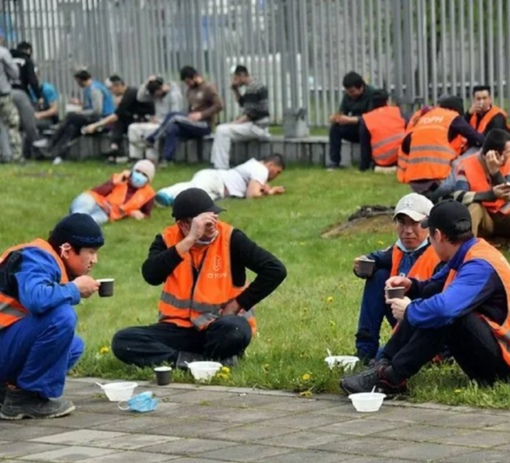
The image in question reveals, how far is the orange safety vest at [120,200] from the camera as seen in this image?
19844mm

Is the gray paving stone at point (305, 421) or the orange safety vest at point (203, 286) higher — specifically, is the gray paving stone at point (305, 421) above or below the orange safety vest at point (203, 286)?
below

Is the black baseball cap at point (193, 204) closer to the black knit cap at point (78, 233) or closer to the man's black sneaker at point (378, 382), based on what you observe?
the black knit cap at point (78, 233)

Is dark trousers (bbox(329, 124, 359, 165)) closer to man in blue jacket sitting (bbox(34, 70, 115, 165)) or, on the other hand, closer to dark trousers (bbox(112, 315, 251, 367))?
man in blue jacket sitting (bbox(34, 70, 115, 165))

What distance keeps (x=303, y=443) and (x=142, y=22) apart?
63.2 feet

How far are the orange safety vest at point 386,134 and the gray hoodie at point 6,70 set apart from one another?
257 inches

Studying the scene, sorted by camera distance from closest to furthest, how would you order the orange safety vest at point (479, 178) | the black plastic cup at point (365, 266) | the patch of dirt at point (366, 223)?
the black plastic cup at point (365, 266) → the orange safety vest at point (479, 178) → the patch of dirt at point (366, 223)

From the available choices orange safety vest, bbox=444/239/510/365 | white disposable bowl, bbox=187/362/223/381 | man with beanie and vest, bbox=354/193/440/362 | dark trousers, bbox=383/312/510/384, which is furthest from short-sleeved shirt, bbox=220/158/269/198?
orange safety vest, bbox=444/239/510/365

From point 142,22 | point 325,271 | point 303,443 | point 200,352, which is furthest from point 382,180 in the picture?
point 303,443

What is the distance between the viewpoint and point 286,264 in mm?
16344

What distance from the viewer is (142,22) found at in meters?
27.0

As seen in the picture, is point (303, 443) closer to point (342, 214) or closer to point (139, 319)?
point (139, 319)

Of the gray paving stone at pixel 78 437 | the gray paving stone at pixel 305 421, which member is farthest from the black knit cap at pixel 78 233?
the gray paving stone at pixel 305 421

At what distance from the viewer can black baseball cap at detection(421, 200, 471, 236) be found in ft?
30.6

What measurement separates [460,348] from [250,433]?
142 cm
